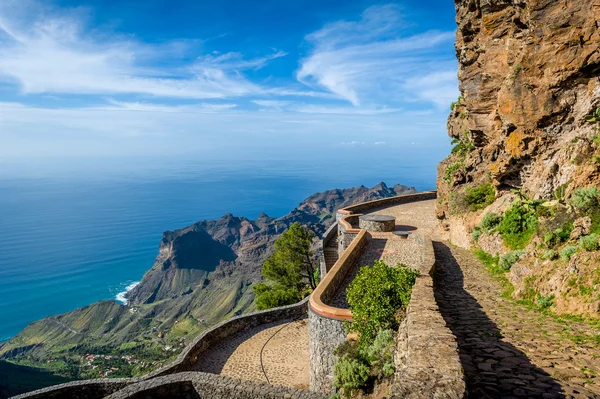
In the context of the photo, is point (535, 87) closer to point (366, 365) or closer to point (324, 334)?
point (324, 334)

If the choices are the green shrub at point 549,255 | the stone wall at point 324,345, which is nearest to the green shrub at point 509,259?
the green shrub at point 549,255

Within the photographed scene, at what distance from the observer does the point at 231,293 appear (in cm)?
8400

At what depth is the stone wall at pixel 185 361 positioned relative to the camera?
38.6 feet

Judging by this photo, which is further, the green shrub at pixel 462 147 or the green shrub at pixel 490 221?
the green shrub at pixel 462 147

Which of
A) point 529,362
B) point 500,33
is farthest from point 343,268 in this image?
point 500,33

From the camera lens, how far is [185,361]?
518 inches

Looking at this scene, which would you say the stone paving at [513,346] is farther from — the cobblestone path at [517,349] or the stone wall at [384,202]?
the stone wall at [384,202]

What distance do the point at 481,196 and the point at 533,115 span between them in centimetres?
491

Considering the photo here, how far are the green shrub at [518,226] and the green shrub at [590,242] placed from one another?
2714 millimetres

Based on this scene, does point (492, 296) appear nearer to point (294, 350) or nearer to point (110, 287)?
point (294, 350)

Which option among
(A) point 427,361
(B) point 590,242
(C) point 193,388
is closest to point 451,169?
(B) point 590,242

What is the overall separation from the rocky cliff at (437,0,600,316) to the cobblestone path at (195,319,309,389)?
25.4ft

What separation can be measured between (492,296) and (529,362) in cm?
397

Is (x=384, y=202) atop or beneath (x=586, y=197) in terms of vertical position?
beneath
